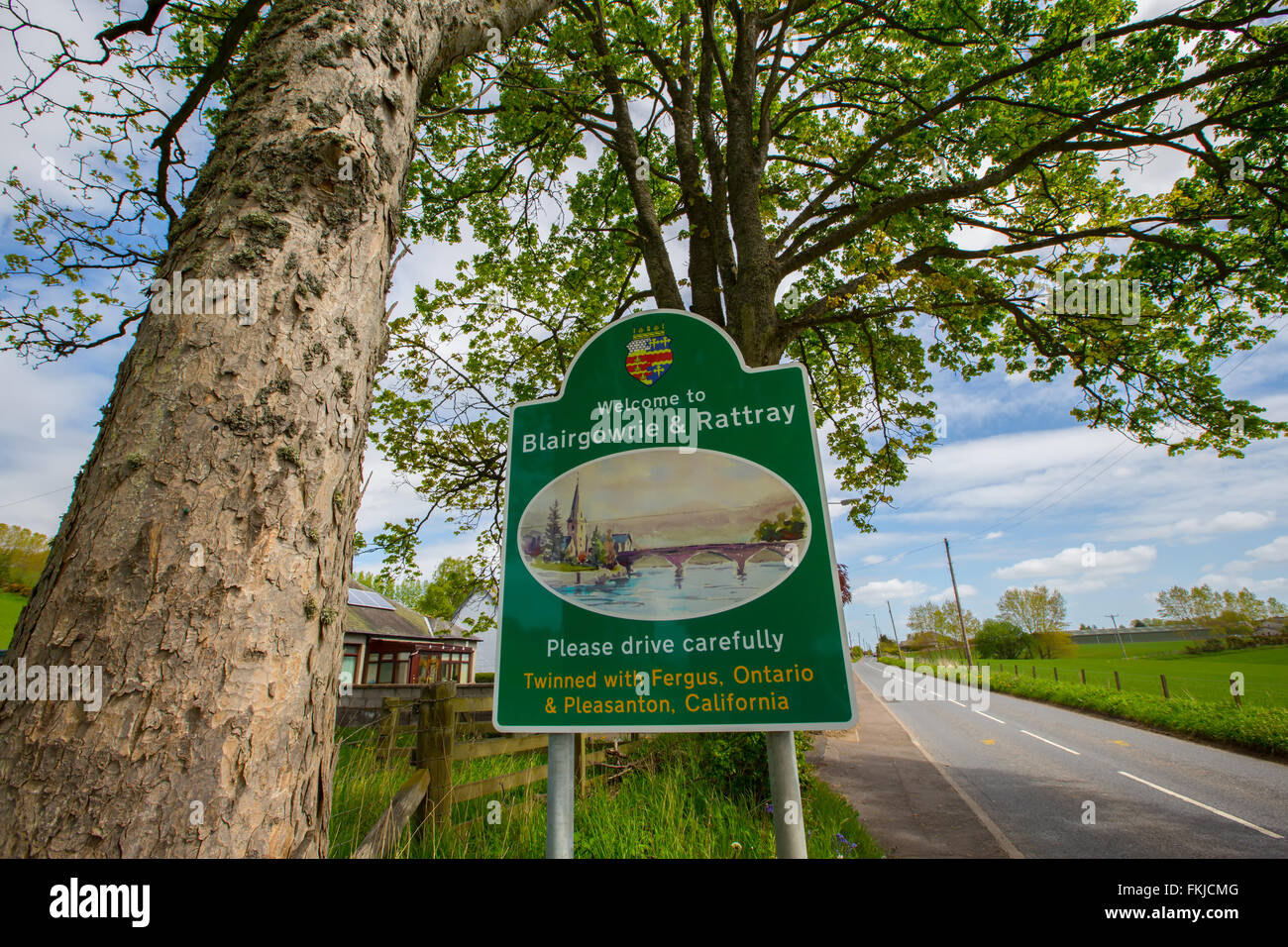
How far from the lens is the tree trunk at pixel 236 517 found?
1.16m

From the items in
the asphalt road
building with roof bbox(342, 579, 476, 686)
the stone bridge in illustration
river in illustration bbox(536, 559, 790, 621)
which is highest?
the stone bridge in illustration

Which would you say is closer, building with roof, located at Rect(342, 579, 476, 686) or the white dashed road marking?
the white dashed road marking

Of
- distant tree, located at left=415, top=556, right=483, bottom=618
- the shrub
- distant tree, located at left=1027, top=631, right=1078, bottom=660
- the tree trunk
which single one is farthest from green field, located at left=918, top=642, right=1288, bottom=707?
the tree trunk

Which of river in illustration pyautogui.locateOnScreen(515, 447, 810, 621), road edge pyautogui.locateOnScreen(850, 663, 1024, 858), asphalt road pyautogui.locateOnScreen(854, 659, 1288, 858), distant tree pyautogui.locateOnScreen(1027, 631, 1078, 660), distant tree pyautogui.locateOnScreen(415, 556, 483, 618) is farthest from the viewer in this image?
distant tree pyautogui.locateOnScreen(1027, 631, 1078, 660)

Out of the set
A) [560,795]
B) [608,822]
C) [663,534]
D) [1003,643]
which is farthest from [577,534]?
[1003,643]


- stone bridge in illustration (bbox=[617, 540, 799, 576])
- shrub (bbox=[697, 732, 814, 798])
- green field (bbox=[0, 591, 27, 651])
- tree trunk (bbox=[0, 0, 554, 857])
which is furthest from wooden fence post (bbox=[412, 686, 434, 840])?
green field (bbox=[0, 591, 27, 651])

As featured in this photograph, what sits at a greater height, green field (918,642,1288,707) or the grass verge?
the grass verge

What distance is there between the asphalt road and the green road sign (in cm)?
704

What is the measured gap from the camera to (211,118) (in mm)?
7266

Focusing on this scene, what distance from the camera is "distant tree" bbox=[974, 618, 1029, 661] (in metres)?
62.7

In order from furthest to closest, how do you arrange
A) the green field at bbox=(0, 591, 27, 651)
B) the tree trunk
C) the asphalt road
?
1. the green field at bbox=(0, 591, 27, 651)
2. the asphalt road
3. the tree trunk

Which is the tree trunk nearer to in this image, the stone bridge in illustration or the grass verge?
the stone bridge in illustration

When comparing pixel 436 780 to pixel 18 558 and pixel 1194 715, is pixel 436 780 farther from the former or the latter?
pixel 18 558

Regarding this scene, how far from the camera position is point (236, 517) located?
1.39 meters
